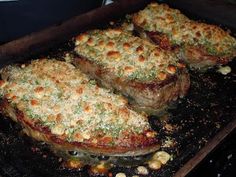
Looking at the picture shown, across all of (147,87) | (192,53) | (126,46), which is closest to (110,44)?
(126,46)

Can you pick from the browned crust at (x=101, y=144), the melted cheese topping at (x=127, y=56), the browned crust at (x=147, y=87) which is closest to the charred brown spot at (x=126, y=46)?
the melted cheese topping at (x=127, y=56)

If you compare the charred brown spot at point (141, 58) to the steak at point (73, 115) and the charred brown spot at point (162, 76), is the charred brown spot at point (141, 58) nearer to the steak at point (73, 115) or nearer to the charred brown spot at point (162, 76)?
the charred brown spot at point (162, 76)

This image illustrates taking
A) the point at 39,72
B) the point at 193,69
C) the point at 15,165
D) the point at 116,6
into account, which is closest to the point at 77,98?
the point at 39,72

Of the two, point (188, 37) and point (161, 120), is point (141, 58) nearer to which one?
point (161, 120)

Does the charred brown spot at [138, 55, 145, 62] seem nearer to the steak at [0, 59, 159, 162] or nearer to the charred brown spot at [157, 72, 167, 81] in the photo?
the charred brown spot at [157, 72, 167, 81]

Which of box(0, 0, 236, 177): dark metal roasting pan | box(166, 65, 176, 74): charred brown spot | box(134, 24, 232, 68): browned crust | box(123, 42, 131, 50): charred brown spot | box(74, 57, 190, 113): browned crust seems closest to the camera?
box(0, 0, 236, 177): dark metal roasting pan

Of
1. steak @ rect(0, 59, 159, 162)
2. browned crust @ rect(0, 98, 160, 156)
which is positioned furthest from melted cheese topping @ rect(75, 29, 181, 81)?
browned crust @ rect(0, 98, 160, 156)
